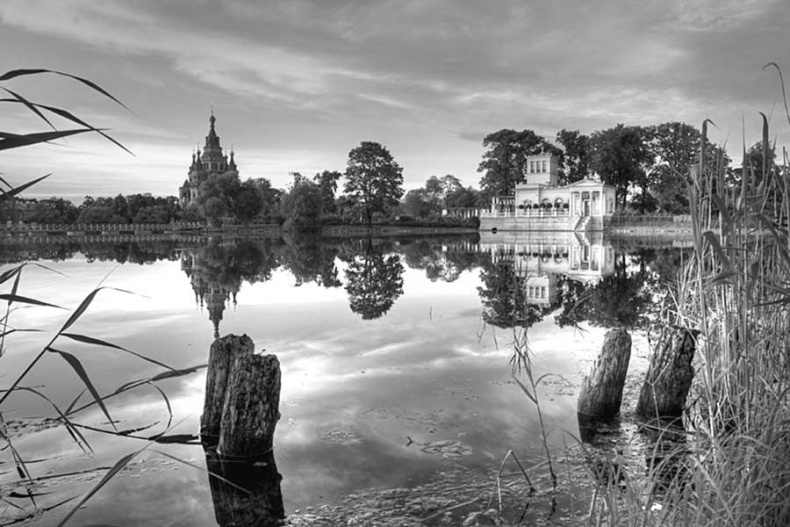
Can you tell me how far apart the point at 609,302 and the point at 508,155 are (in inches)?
2313

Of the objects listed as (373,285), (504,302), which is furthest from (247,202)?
(504,302)

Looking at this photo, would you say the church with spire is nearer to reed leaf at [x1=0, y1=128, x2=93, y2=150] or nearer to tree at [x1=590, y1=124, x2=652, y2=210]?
tree at [x1=590, y1=124, x2=652, y2=210]

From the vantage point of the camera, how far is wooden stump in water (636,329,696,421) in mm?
5656

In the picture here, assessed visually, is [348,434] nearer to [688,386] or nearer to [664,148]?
[688,386]

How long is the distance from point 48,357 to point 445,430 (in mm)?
6479

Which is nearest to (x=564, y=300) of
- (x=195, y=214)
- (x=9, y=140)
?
(x=9, y=140)

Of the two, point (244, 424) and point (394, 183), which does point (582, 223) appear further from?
point (244, 424)

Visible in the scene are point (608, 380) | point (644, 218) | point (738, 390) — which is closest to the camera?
point (738, 390)

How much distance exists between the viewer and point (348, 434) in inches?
218

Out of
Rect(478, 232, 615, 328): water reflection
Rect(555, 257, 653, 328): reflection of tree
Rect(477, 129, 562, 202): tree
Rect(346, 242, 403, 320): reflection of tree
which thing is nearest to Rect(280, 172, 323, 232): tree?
Rect(477, 129, 562, 202): tree

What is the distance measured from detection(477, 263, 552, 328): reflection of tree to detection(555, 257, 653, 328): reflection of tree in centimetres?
68

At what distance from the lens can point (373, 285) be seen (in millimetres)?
17328

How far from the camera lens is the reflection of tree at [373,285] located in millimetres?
13531

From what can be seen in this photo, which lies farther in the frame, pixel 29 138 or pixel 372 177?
pixel 372 177
